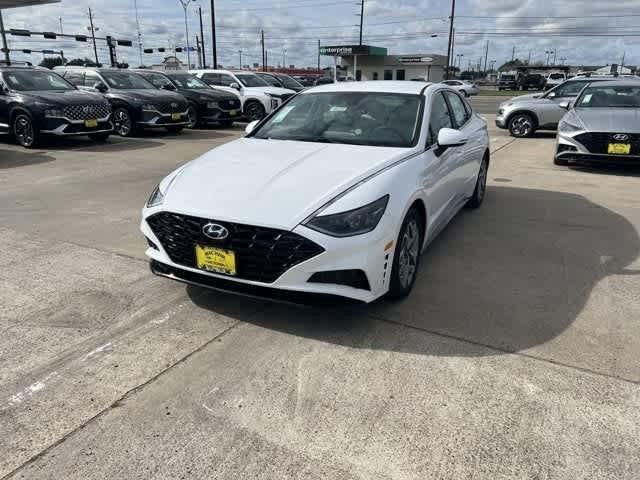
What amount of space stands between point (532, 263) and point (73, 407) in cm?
376

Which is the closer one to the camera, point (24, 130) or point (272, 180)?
point (272, 180)

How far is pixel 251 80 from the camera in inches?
665

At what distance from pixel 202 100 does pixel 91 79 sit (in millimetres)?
2917

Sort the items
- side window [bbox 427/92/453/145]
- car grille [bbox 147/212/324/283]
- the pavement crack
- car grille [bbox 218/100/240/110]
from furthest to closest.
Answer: car grille [bbox 218/100/240/110]
side window [bbox 427/92/453/145]
car grille [bbox 147/212/324/283]
the pavement crack

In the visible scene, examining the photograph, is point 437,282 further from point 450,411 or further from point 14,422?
point 14,422

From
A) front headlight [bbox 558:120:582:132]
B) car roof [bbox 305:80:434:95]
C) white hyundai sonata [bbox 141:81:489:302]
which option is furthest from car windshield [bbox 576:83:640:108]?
white hyundai sonata [bbox 141:81:489:302]

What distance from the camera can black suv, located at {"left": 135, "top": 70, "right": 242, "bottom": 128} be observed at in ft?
49.3

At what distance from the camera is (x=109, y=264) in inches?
178

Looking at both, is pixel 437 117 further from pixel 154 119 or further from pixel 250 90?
pixel 250 90

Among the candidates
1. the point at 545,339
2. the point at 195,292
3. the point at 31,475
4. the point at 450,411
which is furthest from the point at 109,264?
the point at 545,339

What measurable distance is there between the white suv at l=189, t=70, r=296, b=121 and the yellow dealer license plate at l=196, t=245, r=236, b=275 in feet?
42.6

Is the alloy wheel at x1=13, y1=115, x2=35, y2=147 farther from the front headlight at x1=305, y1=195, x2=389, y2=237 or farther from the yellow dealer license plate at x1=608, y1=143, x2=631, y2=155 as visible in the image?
the yellow dealer license plate at x1=608, y1=143, x2=631, y2=155

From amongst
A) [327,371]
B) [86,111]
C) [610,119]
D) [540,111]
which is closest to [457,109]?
[327,371]

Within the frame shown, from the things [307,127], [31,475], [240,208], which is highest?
[307,127]
